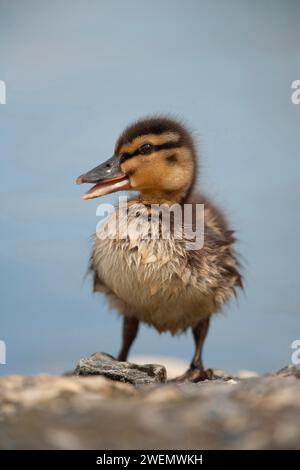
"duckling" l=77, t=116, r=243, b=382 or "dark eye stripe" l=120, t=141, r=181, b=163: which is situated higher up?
"dark eye stripe" l=120, t=141, r=181, b=163

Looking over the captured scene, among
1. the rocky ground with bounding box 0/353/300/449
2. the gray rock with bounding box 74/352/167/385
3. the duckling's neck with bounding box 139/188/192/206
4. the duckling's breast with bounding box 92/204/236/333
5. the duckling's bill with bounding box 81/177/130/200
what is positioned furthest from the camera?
the duckling's neck with bounding box 139/188/192/206

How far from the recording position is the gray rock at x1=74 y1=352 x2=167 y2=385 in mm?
2262

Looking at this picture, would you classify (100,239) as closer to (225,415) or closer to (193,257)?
(193,257)

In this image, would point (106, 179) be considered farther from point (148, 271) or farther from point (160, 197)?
point (148, 271)

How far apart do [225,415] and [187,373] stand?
197cm

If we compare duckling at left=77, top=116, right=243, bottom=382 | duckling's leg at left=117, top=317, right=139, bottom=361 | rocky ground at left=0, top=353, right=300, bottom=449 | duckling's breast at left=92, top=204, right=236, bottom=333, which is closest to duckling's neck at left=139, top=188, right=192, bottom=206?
duckling at left=77, top=116, right=243, bottom=382

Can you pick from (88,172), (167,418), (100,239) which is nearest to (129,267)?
(100,239)

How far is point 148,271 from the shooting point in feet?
9.86

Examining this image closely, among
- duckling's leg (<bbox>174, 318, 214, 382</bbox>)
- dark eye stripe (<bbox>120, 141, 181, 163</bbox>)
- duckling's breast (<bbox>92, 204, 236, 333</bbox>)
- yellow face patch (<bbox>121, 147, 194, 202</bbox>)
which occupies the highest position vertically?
dark eye stripe (<bbox>120, 141, 181, 163</bbox>)

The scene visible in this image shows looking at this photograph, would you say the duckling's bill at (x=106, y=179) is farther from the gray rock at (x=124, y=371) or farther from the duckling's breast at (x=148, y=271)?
the gray rock at (x=124, y=371)

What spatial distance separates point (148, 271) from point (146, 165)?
52 centimetres

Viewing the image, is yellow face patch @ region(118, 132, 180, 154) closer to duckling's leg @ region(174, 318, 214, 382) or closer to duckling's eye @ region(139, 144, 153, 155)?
duckling's eye @ region(139, 144, 153, 155)

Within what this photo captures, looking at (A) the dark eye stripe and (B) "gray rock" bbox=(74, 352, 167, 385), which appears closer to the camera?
(B) "gray rock" bbox=(74, 352, 167, 385)
